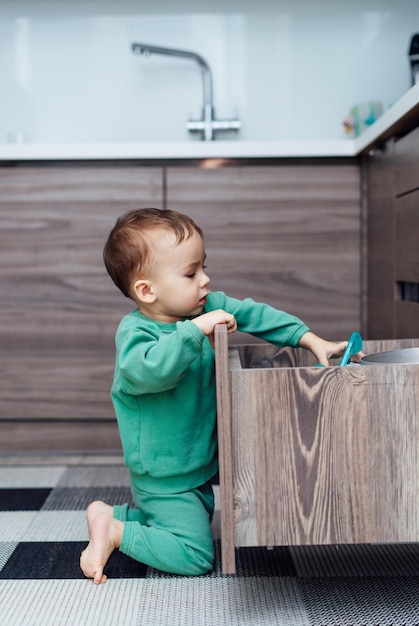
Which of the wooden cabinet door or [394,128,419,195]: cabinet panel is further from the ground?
[394,128,419,195]: cabinet panel

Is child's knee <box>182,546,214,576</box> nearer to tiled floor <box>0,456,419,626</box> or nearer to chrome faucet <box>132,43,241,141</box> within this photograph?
tiled floor <box>0,456,419,626</box>

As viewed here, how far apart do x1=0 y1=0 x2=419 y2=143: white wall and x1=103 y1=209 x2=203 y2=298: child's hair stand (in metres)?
1.16

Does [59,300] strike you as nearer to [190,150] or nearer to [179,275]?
[190,150]

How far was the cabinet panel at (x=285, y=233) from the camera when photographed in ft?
5.81

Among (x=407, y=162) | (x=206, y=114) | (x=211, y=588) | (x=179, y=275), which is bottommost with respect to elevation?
(x=211, y=588)

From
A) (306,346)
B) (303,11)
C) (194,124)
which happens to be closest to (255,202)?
(194,124)

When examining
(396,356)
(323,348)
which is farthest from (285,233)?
(396,356)

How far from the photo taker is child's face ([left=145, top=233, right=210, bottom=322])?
1121 millimetres

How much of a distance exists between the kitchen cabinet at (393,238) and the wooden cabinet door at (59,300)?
53cm

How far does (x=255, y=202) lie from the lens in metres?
1.78

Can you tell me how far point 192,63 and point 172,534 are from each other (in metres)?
1.60

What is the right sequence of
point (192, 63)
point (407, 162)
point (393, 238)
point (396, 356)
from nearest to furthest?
1. point (396, 356)
2. point (407, 162)
3. point (393, 238)
4. point (192, 63)

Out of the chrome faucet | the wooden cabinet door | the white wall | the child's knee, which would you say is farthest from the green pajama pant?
the white wall

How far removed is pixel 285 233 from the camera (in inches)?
69.9
